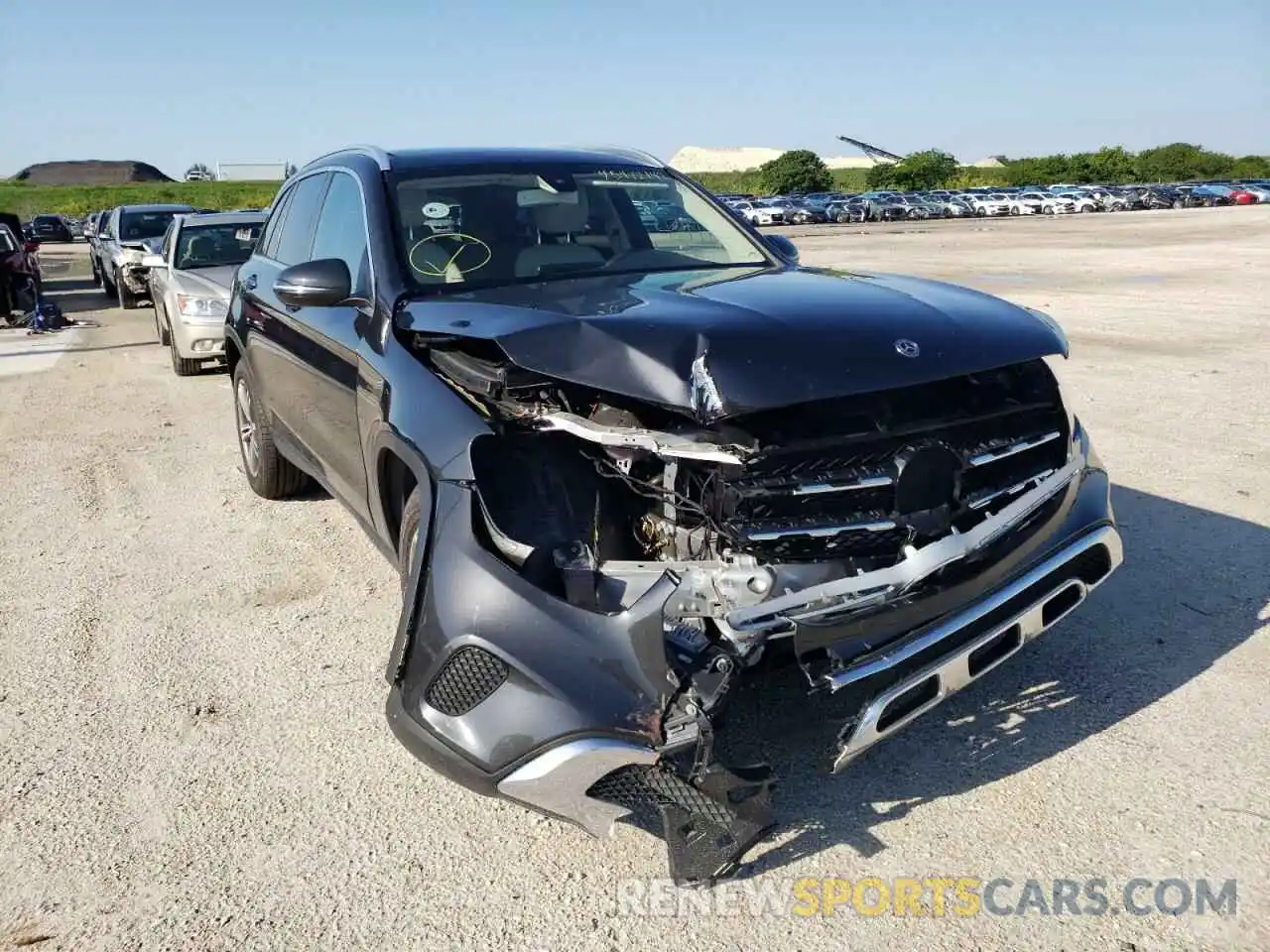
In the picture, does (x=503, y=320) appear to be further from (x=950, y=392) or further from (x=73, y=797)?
(x=73, y=797)

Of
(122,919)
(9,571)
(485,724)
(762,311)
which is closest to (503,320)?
(762,311)

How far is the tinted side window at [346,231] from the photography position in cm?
398

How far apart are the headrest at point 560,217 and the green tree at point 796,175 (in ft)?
283

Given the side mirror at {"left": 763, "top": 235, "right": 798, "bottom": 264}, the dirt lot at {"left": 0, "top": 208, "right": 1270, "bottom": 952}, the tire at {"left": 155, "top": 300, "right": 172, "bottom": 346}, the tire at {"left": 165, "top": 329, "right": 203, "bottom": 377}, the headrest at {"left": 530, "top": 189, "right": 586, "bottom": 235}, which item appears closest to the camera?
the dirt lot at {"left": 0, "top": 208, "right": 1270, "bottom": 952}

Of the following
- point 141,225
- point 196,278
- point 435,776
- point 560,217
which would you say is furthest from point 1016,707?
point 141,225

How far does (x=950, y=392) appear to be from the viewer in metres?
3.21

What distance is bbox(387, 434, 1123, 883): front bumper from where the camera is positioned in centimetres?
257

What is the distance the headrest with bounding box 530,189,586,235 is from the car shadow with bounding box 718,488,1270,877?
6.59ft

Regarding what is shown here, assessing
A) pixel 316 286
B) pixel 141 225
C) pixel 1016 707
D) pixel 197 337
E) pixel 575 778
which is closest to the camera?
pixel 575 778

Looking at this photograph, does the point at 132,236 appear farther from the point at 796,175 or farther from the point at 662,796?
the point at 796,175

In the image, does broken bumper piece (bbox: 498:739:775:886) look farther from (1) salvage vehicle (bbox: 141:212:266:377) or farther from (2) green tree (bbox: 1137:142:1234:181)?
(2) green tree (bbox: 1137:142:1234:181)

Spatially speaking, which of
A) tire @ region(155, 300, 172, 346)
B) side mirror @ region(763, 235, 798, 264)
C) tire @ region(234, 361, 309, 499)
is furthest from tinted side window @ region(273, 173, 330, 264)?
tire @ region(155, 300, 172, 346)

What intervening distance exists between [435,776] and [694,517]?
1.22m

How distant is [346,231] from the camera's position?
440 cm
